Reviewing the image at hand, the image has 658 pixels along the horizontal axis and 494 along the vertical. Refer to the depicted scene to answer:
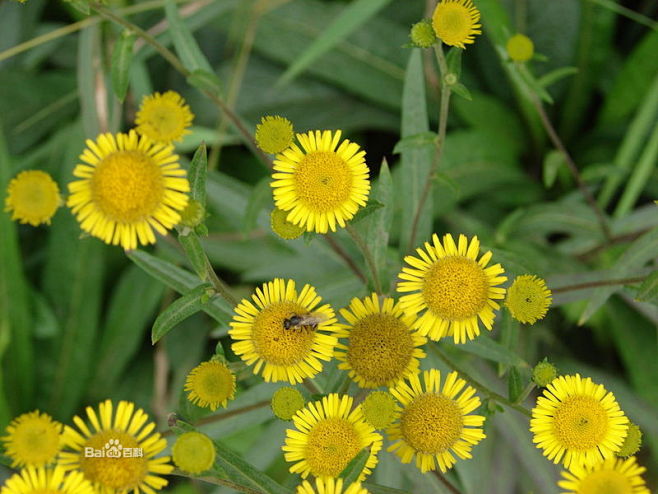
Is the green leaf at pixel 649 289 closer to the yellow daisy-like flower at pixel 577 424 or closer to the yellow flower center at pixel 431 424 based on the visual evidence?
the yellow daisy-like flower at pixel 577 424

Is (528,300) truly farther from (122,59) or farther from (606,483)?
(122,59)

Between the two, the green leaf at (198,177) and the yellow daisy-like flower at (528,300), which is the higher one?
the green leaf at (198,177)

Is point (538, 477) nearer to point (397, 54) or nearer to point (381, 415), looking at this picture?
point (381, 415)

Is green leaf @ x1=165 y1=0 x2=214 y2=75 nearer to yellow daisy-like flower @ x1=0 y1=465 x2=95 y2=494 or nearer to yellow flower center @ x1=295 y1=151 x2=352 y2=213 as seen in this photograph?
yellow flower center @ x1=295 y1=151 x2=352 y2=213

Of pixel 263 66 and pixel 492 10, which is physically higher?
pixel 263 66

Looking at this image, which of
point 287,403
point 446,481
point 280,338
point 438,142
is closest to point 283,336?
point 280,338

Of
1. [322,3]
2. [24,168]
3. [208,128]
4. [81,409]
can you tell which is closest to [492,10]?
[322,3]

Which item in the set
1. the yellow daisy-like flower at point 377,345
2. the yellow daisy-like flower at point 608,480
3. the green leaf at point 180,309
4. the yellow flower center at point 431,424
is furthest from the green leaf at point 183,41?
the yellow daisy-like flower at point 608,480
